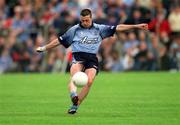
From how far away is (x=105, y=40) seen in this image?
34.7 m

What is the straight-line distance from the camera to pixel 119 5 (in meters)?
34.9

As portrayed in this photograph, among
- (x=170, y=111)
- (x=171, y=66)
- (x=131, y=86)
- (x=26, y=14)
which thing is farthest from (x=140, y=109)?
(x=26, y=14)

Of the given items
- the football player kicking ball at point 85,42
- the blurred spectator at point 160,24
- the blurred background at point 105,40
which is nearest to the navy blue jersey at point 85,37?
the football player kicking ball at point 85,42

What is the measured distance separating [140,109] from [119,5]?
1745 centimetres

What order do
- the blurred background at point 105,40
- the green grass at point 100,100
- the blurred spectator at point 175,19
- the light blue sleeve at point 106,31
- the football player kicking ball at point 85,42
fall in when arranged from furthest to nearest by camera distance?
the blurred background at point 105,40 → the blurred spectator at point 175,19 → the light blue sleeve at point 106,31 → the football player kicking ball at point 85,42 → the green grass at point 100,100

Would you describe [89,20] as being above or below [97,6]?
above

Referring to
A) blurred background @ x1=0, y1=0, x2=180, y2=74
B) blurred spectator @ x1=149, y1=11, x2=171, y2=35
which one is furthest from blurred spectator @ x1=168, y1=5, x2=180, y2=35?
blurred spectator @ x1=149, y1=11, x2=171, y2=35

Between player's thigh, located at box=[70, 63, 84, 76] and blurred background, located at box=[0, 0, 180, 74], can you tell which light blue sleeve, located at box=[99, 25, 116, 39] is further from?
blurred background, located at box=[0, 0, 180, 74]

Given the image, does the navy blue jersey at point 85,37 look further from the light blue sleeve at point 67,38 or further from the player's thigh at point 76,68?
the player's thigh at point 76,68

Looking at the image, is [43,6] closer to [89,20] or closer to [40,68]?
[40,68]

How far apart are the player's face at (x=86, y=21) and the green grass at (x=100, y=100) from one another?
76.3 inches

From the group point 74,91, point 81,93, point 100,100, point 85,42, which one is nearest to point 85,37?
point 85,42

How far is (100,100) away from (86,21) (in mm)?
4325

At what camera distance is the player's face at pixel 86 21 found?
16947 mm
